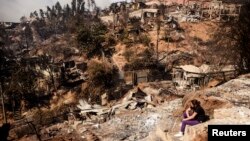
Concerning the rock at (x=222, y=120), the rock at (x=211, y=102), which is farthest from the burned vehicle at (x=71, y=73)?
the rock at (x=222, y=120)

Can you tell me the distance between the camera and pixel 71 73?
123 ft

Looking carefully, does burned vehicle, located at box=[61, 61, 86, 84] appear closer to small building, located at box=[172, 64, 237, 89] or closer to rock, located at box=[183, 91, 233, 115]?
small building, located at box=[172, 64, 237, 89]

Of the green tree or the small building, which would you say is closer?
the small building

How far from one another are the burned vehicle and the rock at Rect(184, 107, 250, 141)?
27.4 m

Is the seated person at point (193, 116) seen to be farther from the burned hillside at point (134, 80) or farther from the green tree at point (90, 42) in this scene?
the green tree at point (90, 42)

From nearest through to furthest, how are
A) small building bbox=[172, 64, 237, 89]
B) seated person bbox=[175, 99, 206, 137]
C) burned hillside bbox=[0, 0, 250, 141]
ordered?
seated person bbox=[175, 99, 206, 137]
burned hillside bbox=[0, 0, 250, 141]
small building bbox=[172, 64, 237, 89]

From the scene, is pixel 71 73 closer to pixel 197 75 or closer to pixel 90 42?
pixel 90 42

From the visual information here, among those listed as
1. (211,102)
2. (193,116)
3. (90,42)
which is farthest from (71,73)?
(193,116)

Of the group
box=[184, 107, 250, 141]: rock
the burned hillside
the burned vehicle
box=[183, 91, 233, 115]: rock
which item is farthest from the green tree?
box=[184, 107, 250, 141]: rock

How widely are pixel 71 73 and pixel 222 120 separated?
3110cm

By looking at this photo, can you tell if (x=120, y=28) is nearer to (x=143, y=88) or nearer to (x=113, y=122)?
(x=143, y=88)

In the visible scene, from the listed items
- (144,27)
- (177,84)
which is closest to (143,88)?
(177,84)

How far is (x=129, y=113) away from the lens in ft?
51.0

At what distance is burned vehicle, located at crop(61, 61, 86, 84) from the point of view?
1385 inches
